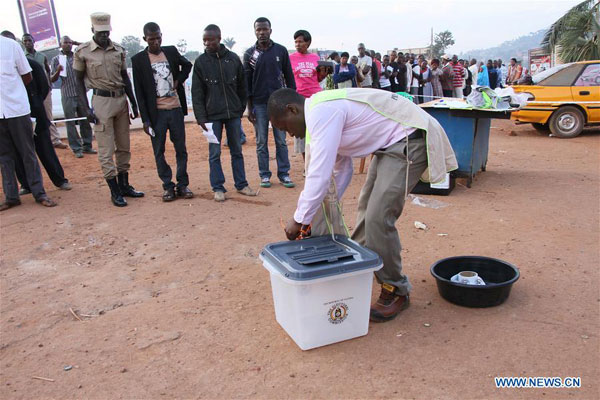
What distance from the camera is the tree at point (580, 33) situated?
44.7 feet

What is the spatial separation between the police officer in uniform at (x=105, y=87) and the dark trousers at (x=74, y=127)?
11.1ft

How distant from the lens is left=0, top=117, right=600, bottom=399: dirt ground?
2590 millimetres

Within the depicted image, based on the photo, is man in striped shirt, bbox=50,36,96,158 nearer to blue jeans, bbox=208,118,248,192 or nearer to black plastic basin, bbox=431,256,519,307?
blue jeans, bbox=208,118,248,192

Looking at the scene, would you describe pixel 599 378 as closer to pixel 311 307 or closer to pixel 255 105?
pixel 311 307

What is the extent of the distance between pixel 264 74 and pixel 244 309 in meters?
3.60

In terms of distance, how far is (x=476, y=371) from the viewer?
2.60 m

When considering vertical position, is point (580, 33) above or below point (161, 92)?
above

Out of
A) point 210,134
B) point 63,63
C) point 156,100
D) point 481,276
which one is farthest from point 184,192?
point 63,63

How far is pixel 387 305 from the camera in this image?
3.16m

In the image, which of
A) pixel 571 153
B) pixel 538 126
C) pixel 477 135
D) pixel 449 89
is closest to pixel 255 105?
pixel 477 135

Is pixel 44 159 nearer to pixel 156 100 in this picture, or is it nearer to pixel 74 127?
pixel 156 100

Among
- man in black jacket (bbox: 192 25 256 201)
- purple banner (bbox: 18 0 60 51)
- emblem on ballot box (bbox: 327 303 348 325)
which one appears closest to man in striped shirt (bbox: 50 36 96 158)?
man in black jacket (bbox: 192 25 256 201)

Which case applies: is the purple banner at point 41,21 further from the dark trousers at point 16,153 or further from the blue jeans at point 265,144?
the blue jeans at point 265,144

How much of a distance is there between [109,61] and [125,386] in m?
4.06
